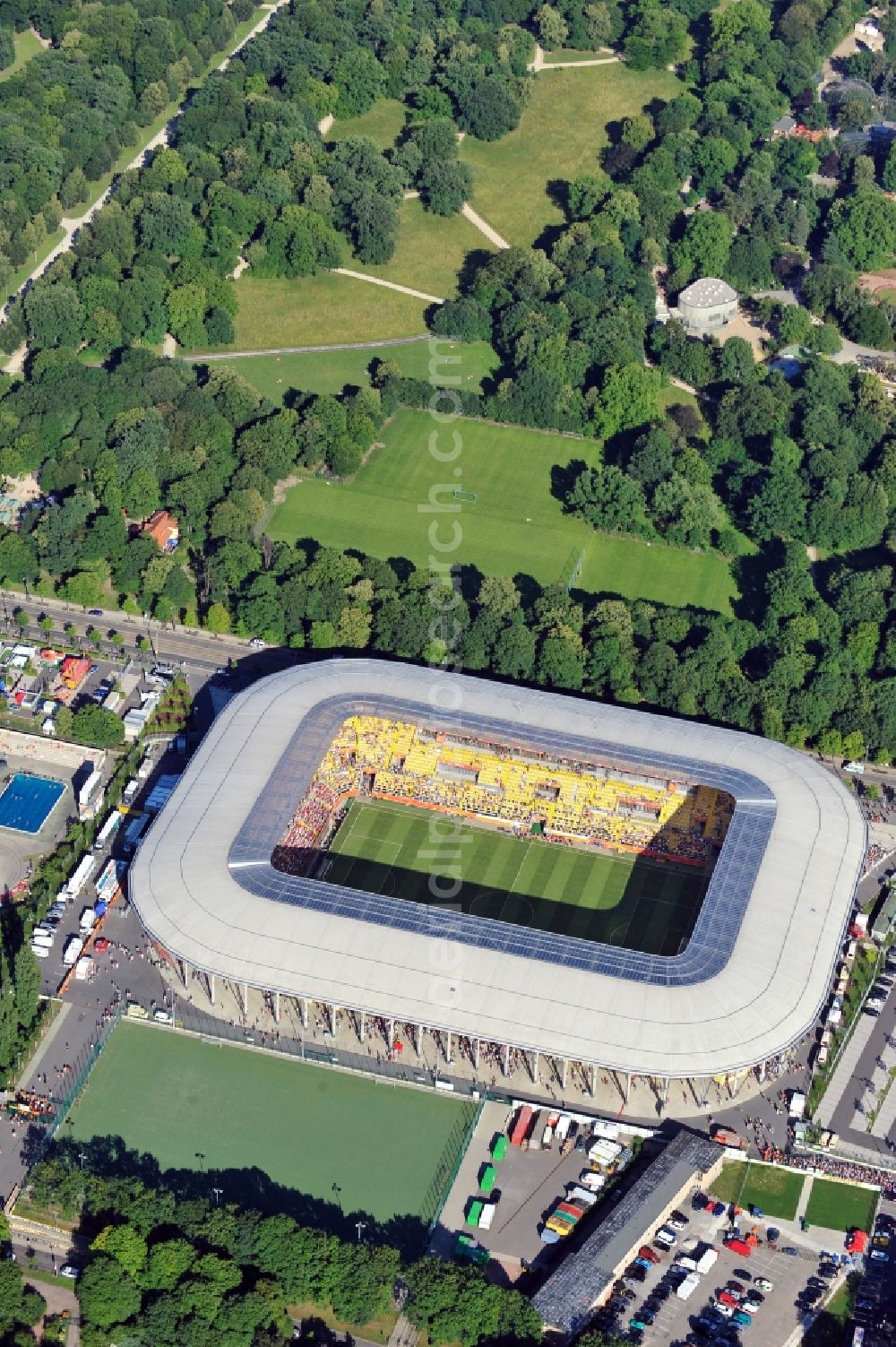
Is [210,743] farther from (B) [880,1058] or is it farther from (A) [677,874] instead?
(B) [880,1058]

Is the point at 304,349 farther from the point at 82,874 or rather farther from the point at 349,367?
the point at 82,874

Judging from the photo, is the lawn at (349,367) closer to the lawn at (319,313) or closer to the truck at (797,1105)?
the lawn at (319,313)

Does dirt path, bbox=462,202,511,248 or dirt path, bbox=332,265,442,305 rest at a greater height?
dirt path, bbox=462,202,511,248

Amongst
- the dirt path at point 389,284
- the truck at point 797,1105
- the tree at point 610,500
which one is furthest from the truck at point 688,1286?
the dirt path at point 389,284

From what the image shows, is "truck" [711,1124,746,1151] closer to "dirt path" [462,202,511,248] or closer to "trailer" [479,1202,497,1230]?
"trailer" [479,1202,497,1230]

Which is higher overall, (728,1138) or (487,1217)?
(728,1138)

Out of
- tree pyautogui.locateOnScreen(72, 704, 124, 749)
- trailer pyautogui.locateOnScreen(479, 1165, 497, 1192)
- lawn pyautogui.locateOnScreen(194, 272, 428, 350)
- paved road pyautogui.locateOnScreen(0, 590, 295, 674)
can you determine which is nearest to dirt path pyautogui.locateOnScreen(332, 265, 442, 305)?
lawn pyautogui.locateOnScreen(194, 272, 428, 350)

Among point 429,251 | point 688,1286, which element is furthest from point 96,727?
point 429,251
